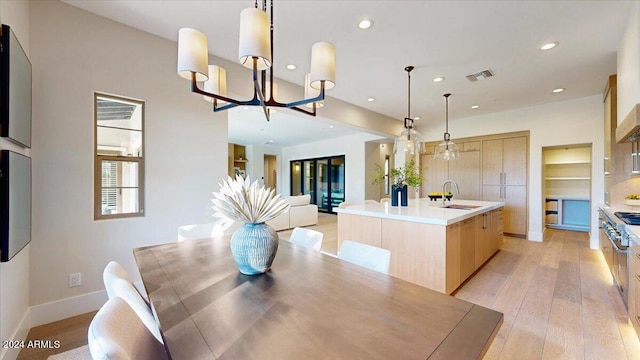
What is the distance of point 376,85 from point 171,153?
3.13 meters

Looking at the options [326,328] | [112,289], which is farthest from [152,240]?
[326,328]

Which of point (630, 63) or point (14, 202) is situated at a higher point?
point (630, 63)

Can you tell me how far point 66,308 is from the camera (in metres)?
2.28

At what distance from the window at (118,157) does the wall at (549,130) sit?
21.0ft

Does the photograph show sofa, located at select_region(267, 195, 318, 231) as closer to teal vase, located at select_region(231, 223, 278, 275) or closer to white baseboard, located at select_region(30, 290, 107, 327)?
white baseboard, located at select_region(30, 290, 107, 327)

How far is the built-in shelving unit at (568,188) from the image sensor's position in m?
6.01

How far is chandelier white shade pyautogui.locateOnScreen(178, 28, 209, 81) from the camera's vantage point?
1433 millimetres

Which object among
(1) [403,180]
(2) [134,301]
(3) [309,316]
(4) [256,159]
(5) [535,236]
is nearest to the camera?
(3) [309,316]

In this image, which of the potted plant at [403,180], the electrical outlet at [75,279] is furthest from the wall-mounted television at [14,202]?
the potted plant at [403,180]

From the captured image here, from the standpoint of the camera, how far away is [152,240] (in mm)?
2711

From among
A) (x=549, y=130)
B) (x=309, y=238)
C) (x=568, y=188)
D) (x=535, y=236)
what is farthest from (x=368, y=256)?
(x=568, y=188)

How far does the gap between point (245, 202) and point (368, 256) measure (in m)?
0.83

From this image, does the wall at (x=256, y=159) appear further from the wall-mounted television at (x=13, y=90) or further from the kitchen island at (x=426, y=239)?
the wall-mounted television at (x=13, y=90)

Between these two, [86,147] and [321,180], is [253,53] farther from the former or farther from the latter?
[321,180]
